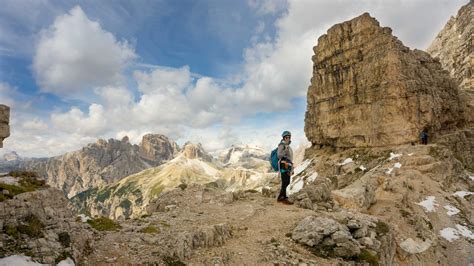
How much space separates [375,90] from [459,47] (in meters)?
92.9

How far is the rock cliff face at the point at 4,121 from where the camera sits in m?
12.8

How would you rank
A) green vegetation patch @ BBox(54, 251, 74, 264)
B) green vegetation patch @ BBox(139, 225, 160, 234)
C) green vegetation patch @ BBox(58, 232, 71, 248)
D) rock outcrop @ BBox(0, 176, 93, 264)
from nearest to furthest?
rock outcrop @ BBox(0, 176, 93, 264)
green vegetation patch @ BBox(54, 251, 74, 264)
green vegetation patch @ BBox(58, 232, 71, 248)
green vegetation patch @ BBox(139, 225, 160, 234)

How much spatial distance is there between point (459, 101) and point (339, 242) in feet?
294

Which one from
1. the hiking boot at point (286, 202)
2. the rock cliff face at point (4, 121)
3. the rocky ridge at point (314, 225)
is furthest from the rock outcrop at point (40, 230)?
the hiking boot at point (286, 202)

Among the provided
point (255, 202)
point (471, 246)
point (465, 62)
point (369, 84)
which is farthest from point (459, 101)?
point (255, 202)

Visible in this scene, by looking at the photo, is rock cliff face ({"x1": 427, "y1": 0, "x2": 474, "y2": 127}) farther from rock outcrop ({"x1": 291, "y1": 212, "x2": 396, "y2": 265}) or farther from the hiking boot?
rock outcrop ({"x1": 291, "y1": 212, "x2": 396, "y2": 265})

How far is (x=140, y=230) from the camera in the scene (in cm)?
1598

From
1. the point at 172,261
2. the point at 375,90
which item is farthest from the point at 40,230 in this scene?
the point at 375,90

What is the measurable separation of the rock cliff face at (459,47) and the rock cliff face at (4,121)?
5086 inches

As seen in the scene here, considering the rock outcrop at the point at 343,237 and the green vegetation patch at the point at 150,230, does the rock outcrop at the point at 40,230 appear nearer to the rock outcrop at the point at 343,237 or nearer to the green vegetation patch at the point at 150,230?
the green vegetation patch at the point at 150,230

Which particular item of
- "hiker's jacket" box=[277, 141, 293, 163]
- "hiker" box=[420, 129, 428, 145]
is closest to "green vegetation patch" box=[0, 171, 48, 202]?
"hiker's jacket" box=[277, 141, 293, 163]

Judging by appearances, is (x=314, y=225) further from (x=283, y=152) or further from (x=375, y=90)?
(x=375, y=90)

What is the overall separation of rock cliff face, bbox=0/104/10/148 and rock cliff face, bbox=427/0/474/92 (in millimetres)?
129183

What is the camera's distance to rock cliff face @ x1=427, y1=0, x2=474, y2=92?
121 m
